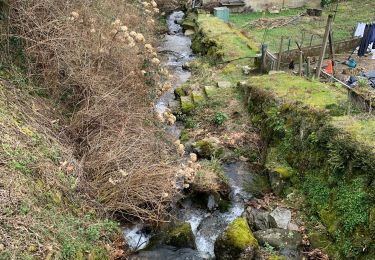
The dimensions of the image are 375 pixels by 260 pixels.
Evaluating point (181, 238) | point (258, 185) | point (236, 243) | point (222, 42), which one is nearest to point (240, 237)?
point (236, 243)

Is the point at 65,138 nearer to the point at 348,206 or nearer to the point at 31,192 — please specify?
the point at 31,192

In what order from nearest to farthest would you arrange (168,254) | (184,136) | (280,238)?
(168,254) → (280,238) → (184,136)

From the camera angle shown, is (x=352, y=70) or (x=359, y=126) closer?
(x=359, y=126)

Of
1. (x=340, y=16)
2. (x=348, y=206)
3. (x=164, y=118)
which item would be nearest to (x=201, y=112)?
(x=164, y=118)

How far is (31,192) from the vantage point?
623 centimetres

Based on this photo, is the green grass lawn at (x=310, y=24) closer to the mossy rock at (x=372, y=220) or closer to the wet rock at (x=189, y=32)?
the wet rock at (x=189, y=32)

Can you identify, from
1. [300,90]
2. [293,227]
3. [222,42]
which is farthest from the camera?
[222,42]

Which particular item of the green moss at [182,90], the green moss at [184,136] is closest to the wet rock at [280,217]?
the green moss at [184,136]

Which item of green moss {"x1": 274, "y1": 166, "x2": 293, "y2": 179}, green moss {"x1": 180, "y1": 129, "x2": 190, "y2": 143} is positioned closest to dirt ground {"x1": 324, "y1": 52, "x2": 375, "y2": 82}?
green moss {"x1": 274, "y1": 166, "x2": 293, "y2": 179}

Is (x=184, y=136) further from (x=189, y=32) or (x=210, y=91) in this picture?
(x=189, y=32)

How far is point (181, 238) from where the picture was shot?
755cm

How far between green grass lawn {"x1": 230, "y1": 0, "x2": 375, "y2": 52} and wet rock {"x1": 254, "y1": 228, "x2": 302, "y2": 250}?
1033 centimetres

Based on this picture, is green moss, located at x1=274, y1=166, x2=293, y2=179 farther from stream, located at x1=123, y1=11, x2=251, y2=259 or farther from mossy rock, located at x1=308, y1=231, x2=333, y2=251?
mossy rock, located at x1=308, y1=231, x2=333, y2=251

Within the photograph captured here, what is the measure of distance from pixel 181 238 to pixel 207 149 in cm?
364
